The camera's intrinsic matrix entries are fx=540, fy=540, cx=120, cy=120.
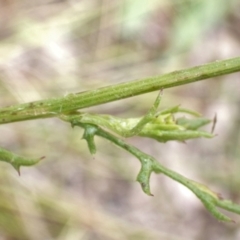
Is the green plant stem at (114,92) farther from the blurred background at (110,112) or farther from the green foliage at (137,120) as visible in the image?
the blurred background at (110,112)

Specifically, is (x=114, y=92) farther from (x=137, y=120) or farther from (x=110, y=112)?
(x=110, y=112)

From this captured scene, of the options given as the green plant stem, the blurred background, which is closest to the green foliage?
the green plant stem

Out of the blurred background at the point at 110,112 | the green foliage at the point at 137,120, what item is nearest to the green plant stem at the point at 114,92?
the green foliage at the point at 137,120

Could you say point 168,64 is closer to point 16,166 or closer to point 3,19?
point 3,19

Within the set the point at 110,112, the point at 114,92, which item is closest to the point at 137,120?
the point at 114,92

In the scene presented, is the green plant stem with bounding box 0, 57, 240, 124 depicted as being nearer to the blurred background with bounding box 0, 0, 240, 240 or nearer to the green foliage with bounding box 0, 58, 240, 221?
the green foliage with bounding box 0, 58, 240, 221

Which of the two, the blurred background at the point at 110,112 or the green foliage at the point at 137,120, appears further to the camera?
the blurred background at the point at 110,112
